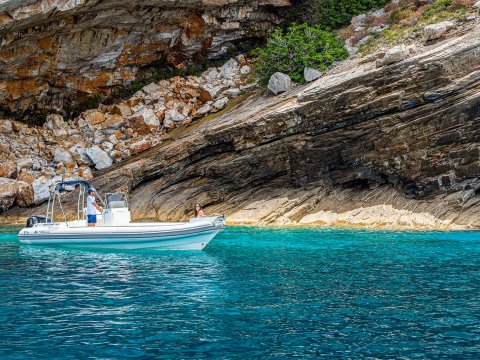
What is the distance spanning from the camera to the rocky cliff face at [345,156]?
1124 inches

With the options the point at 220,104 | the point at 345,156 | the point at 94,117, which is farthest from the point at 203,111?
the point at 345,156

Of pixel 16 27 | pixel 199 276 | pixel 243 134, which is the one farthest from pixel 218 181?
pixel 199 276

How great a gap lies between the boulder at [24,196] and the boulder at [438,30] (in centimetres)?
2609

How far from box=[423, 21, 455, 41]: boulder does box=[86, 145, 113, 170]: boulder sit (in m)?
21.8

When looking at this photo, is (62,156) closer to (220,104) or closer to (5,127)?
(5,127)

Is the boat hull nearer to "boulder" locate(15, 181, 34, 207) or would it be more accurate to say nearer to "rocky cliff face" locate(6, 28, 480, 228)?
"rocky cliff face" locate(6, 28, 480, 228)

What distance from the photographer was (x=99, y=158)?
40.4 m

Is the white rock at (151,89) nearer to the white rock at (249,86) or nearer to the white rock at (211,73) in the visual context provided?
the white rock at (211,73)

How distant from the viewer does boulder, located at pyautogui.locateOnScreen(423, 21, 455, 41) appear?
1230 inches

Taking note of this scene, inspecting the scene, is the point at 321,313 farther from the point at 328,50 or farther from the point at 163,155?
the point at 328,50

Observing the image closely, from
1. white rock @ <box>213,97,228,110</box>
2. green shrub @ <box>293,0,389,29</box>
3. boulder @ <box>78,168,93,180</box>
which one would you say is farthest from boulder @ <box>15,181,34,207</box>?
green shrub @ <box>293,0,389,29</box>

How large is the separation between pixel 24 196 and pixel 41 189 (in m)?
1.19

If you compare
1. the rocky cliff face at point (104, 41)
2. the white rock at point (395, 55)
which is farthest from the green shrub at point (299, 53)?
the white rock at point (395, 55)

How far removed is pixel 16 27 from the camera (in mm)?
33938
